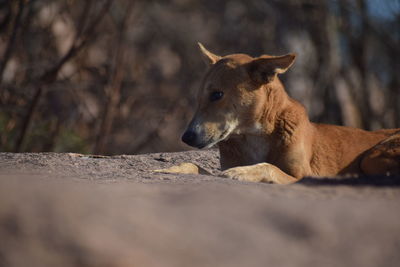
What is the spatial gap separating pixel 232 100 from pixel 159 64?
1247 centimetres

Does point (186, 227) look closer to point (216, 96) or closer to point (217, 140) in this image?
point (217, 140)

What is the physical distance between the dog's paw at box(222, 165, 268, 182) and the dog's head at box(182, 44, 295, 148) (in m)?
0.64

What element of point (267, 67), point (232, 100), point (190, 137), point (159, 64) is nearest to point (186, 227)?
point (190, 137)

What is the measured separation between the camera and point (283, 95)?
257 inches

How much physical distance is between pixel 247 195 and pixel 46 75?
7.69 metres

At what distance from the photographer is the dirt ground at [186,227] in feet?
9.87

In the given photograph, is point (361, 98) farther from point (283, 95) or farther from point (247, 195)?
point (247, 195)

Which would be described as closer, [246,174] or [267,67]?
[246,174]

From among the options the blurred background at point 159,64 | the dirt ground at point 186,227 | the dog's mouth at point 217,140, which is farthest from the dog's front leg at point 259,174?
the blurred background at point 159,64

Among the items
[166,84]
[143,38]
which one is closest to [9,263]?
[166,84]

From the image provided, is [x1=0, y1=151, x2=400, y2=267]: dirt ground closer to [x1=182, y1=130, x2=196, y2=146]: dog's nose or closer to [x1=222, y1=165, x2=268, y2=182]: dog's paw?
[x1=222, y1=165, x2=268, y2=182]: dog's paw

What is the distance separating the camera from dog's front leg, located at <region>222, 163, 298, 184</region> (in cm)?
557

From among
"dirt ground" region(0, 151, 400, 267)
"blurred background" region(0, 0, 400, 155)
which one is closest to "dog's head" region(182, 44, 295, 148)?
"dirt ground" region(0, 151, 400, 267)

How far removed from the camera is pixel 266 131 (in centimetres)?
632
